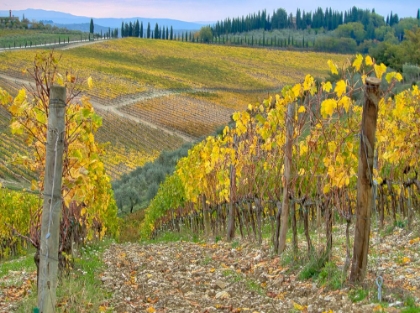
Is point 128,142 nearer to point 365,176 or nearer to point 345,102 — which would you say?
point 345,102

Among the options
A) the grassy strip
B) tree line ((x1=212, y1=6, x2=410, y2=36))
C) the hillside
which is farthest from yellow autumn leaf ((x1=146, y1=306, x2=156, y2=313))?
tree line ((x1=212, y1=6, x2=410, y2=36))

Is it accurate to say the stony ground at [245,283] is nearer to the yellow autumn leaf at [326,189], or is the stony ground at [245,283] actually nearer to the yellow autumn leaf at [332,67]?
the yellow autumn leaf at [326,189]

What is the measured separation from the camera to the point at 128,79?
71.4 m

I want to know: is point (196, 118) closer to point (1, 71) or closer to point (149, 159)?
point (149, 159)

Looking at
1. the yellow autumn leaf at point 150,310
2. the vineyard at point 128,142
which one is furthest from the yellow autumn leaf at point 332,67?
the vineyard at point 128,142

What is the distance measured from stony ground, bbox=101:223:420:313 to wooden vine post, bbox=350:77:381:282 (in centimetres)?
28

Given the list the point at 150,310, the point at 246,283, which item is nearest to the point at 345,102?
the point at 246,283

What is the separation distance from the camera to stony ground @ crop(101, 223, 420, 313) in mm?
5461

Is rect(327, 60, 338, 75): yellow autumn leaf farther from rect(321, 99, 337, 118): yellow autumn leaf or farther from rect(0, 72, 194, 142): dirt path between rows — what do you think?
rect(0, 72, 194, 142): dirt path between rows

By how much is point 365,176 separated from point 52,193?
3.13 meters

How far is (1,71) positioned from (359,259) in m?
63.0

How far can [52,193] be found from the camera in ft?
14.5

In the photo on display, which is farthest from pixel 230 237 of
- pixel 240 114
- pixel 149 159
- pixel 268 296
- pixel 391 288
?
pixel 149 159

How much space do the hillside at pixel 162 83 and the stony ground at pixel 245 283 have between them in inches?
1305
